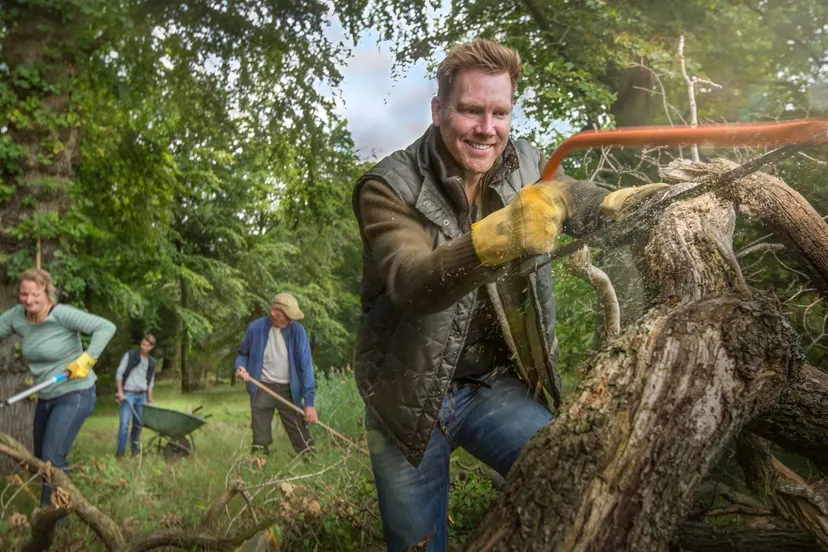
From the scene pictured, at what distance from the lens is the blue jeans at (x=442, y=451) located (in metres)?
1.66

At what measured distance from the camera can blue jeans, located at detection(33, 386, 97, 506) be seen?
148 inches

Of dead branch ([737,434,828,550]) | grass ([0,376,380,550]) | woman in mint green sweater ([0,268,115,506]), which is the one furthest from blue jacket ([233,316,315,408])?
dead branch ([737,434,828,550])

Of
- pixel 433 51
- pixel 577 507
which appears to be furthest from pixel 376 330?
pixel 433 51

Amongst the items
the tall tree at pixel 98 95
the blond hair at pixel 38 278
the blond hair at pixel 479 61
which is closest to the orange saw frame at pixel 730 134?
the blond hair at pixel 479 61

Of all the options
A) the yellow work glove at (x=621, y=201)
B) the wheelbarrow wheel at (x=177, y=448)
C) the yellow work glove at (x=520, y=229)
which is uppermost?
the yellow work glove at (x=621, y=201)

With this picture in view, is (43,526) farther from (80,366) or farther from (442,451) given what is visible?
(442,451)

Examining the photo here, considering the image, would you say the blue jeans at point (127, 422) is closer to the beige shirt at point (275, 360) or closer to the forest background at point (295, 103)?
the forest background at point (295, 103)

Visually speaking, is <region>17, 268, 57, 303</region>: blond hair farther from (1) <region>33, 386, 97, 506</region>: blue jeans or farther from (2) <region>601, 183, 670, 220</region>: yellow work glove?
(2) <region>601, 183, 670, 220</region>: yellow work glove

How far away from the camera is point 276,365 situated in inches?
211

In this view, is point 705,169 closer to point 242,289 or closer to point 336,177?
point 336,177

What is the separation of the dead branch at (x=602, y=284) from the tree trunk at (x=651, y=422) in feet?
1.68

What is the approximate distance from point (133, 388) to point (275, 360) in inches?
87.0

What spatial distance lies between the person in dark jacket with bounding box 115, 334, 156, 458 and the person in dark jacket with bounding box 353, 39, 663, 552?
18.3 ft

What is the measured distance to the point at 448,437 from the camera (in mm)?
1739
